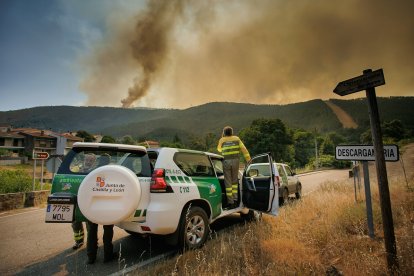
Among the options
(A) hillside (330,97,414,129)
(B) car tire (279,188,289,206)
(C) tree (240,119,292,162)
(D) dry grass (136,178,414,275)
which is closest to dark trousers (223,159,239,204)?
(D) dry grass (136,178,414,275)

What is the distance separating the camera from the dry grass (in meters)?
3.45

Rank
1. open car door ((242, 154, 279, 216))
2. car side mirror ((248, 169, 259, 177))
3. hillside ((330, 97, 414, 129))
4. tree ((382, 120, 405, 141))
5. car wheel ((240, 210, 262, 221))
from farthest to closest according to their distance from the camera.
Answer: hillside ((330, 97, 414, 129))
tree ((382, 120, 405, 141))
car wheel ((240, 210, 262, 221))
car side mirror ((248, 169, 259, 177))
open car door ((242, 154, 279, 216))

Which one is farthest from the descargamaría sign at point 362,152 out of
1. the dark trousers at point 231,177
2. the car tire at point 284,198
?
the car tire at point 284,198

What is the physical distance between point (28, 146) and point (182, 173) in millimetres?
91614

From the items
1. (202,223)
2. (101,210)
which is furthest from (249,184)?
(101,210)

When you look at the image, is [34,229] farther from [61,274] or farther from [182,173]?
[182,173]

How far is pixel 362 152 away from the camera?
15.4 ft

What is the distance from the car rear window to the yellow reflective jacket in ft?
7.13

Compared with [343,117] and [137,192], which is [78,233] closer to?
[137,192]

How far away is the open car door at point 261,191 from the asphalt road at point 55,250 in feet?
3.70

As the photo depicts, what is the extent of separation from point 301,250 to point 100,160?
368cm

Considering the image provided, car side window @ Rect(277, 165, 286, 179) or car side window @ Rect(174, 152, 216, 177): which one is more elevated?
car side window @ Rect(174, 152, 216, 177)

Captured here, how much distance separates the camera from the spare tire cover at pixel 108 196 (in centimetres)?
351

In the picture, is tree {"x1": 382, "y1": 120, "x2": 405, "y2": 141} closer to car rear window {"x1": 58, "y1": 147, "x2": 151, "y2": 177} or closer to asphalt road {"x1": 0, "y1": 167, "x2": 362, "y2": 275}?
asphalt road {"x1": 0, "y1": 167, "x2": 362, "y2": 275}
